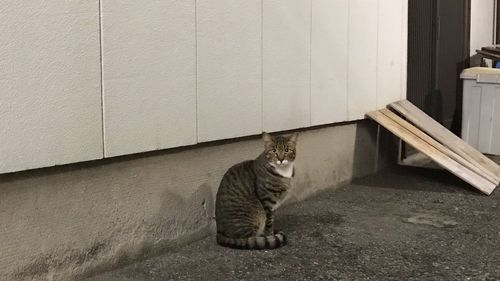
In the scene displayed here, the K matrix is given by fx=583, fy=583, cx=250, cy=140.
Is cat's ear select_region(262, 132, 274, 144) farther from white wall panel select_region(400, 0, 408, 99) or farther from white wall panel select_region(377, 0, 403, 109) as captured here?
white wall panel select_region(400, 0, 408, 99)

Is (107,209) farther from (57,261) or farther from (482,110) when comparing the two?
(482,110)

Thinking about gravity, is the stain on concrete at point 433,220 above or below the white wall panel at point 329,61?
below

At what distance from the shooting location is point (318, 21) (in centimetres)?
467

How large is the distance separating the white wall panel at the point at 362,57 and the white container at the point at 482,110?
5.15 feet

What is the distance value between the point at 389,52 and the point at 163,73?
10.7ft

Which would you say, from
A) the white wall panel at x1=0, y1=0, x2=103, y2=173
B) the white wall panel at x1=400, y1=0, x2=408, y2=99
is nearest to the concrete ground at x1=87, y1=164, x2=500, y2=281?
the white wall panel at x1=0, y1=0, x2=103, y2=173

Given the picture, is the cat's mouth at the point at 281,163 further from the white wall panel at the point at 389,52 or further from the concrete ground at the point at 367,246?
the white wall panel at the point at 389,52

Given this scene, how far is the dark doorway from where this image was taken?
6.74m

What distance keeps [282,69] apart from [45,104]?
2049mm

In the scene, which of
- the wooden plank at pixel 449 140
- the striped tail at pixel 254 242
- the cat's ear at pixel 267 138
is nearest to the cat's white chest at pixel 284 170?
the cat's ear at pixel 267 138

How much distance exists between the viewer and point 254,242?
3.39 metres

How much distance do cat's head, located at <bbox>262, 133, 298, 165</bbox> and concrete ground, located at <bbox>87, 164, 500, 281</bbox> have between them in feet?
1.72

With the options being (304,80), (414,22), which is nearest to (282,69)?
(304,80)

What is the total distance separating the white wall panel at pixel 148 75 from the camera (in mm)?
2922
